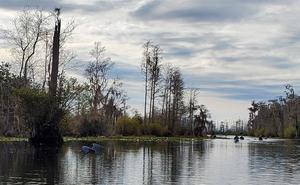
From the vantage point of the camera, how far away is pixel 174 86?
9588 centimetres

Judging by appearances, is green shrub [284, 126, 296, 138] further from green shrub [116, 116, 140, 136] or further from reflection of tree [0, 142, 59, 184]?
reflection of tree [0, 142, 59, 184]

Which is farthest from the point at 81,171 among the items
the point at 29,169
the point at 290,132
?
the point at 290,132

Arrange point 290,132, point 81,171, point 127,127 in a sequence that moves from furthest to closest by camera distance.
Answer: point 290,132 < point 127,127 < point 81,171

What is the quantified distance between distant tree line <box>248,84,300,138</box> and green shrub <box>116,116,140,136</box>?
6161 centimetres

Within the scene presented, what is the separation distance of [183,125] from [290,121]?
→ 176ft

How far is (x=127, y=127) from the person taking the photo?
79.8 metres

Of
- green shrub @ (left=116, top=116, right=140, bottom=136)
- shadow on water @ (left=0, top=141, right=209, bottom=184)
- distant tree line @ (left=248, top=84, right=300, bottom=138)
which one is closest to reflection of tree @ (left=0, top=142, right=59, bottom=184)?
shadow on water @ (left=0, top=141, right=209, bottom=184)

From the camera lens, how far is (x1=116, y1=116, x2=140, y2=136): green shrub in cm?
7911

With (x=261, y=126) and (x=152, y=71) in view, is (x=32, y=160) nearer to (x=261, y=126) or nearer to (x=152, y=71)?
(x=152, y=71)

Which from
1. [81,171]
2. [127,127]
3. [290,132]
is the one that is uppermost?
[290,132]

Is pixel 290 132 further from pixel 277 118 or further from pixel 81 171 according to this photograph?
pixel 81 171

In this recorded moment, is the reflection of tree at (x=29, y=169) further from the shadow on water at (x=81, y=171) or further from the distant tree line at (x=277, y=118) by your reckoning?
the distant tree line at (x=277, y=118)

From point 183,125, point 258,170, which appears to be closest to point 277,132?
point 183,125

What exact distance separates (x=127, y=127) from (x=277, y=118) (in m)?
86.5
